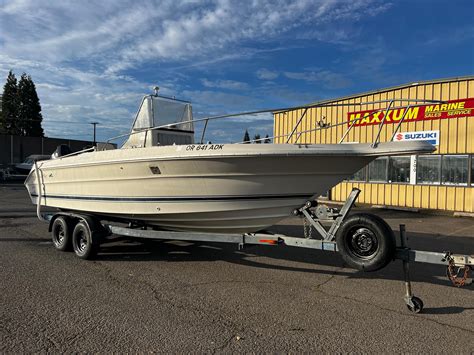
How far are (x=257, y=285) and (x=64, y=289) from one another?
94.1 inches

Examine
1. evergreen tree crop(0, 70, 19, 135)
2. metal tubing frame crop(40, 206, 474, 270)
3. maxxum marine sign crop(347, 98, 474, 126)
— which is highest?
evergreen tree crop(0, 70, 19, 135)

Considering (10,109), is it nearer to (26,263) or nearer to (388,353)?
(26,263)

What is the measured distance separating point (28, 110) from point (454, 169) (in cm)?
5582

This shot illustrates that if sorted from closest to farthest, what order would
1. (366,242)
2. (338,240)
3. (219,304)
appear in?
(219,304)
(366,242)
(338,240)

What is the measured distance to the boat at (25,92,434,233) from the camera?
15.6 ft

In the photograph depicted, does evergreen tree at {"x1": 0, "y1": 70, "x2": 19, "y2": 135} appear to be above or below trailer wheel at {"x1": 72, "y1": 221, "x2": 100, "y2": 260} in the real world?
above

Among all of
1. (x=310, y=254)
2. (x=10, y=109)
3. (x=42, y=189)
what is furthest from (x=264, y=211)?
(x=10, y=109)

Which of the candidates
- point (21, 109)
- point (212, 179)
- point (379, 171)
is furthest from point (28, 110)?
point (212, 179)

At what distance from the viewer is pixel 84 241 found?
6.52 meters

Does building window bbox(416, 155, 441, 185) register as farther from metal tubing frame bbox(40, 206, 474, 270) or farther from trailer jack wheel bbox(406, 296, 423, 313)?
trailer jack wheel bbox(406, 296, 423, 313)

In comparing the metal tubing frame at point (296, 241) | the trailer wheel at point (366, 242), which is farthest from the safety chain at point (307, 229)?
the trailer wheel at point (366, 242)

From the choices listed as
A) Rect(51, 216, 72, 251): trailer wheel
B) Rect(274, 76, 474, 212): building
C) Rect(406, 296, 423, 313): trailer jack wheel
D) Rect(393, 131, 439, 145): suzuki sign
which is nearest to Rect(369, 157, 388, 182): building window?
Rect(274, 76, 474, 212): building

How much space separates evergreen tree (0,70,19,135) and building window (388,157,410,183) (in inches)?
2116

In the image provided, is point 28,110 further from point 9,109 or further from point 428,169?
point 428,169
